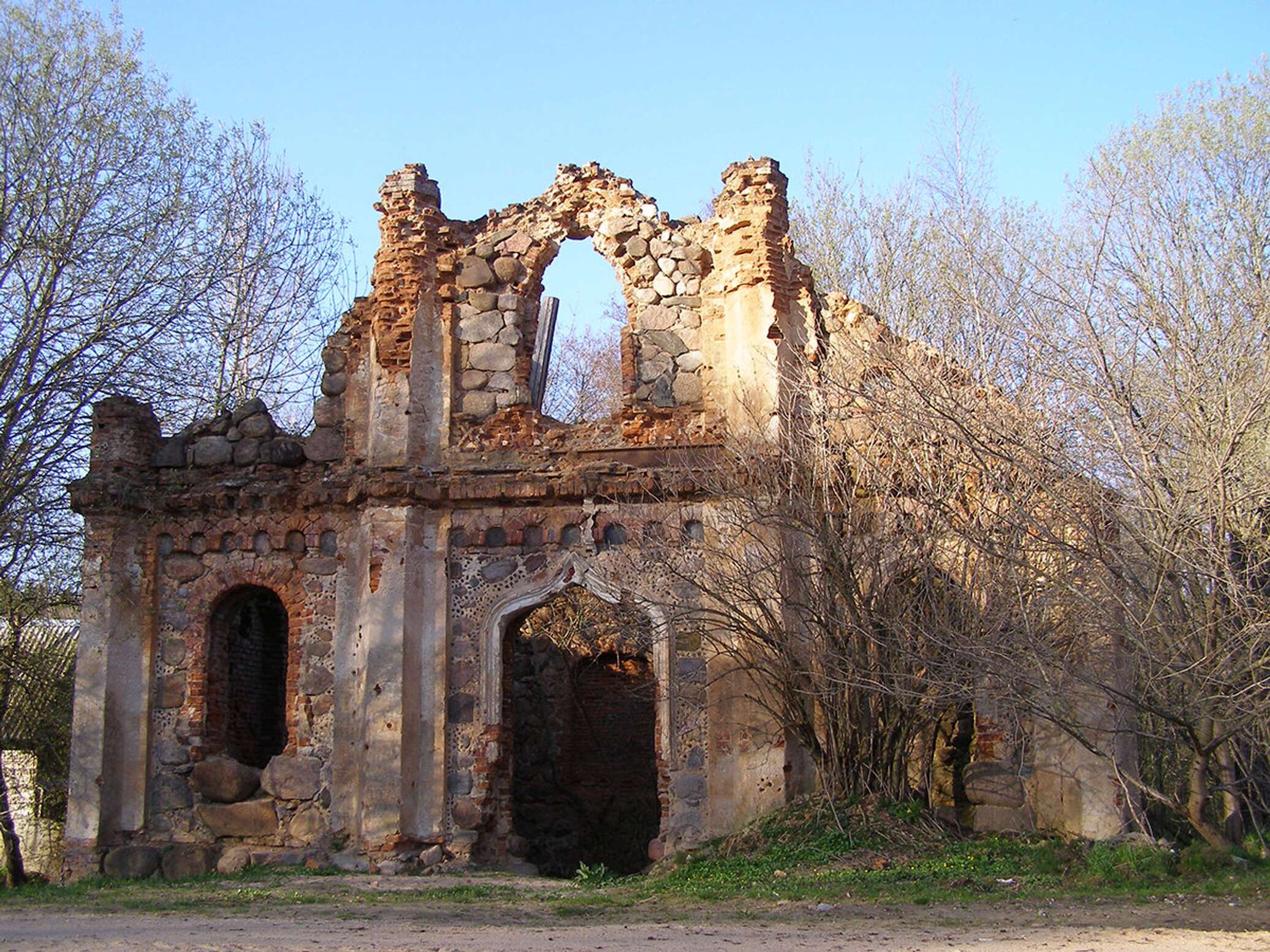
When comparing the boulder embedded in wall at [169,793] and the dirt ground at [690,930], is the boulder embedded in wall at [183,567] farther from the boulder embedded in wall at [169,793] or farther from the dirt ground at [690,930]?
the dirt ground at [690,930]

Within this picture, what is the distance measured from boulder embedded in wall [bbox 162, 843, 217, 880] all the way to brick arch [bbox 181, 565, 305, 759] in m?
0.90

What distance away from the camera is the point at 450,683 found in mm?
12609

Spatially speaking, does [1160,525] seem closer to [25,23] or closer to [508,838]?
[508,838]

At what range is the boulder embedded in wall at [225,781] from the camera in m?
12.8

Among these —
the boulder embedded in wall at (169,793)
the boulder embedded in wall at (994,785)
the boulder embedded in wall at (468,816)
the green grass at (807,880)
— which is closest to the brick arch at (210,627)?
the boulder embedded in wall at (169,793)

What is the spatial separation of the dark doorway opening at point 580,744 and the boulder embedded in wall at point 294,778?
3601mm

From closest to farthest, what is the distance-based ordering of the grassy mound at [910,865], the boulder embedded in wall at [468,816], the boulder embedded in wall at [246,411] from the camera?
1. the grassy mound at [910,865]
2. the boulder embedded in wall at [468,816]
3. the boulder embedded in wall at [246,411]

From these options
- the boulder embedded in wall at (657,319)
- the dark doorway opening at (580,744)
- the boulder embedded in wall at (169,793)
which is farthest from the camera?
the dark doorway opening at (580,744)

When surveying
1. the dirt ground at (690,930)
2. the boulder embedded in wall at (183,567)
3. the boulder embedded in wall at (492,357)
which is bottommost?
the dirt ground at (690,930)

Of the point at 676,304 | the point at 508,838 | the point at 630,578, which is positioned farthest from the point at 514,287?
the point at 508,838

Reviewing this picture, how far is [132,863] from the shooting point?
12602 millimetres

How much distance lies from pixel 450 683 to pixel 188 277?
5933 millimetres

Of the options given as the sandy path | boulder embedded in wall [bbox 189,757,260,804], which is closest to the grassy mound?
the sandy path

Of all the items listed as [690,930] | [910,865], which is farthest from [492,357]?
[690,930]
